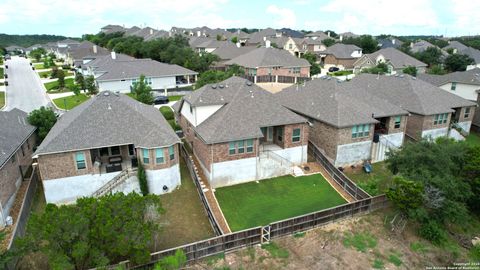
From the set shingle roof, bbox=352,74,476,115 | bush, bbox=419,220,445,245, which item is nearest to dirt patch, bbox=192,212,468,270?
bush, bbox=419,220,445,245

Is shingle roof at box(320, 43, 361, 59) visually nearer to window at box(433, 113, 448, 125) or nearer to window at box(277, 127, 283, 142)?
window at box(433, 113, 448, 125)

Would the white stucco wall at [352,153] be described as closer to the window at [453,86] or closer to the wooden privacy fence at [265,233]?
the wooden privacy fence at [265,233]

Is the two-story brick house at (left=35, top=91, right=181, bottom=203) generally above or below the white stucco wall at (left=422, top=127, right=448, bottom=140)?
above

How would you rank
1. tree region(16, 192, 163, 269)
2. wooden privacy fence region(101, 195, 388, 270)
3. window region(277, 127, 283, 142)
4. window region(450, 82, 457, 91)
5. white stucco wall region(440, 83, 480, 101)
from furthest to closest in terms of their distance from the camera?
window region(450, 82, 457, 91)
white stucco wall region(440, 83, 480, 101)
window region(277, 127, 283, 142)
wooden privacy fence region(101, 195, 388, 270)
tree region(16, 192, 163, 269)

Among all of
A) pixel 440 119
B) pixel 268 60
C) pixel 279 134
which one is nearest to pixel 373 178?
pixel 279 134

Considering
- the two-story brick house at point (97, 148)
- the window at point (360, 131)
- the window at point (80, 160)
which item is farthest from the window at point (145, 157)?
the window at point (360, 131)

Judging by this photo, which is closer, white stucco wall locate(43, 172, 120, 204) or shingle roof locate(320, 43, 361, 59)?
white stucco wall locate(43, 172, 120, 204)
